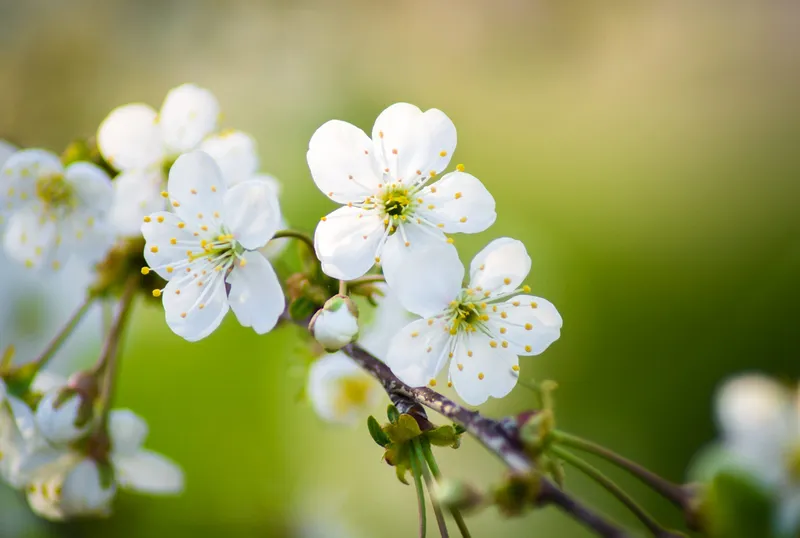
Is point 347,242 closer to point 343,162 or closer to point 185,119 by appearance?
point 343,162

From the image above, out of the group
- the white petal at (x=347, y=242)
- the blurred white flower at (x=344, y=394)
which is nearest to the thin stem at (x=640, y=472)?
the white petal at (x=347, y=242)

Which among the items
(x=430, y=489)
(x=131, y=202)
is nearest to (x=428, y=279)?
(x=430, y=489)

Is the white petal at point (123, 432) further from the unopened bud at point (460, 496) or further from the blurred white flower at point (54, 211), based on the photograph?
the unopened bud at point (460, 496)

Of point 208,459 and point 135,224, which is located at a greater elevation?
point 135,224

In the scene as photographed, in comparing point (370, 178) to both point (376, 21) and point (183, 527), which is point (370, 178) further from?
point (376, 21)

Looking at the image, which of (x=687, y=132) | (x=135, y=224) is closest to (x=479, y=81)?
(x=687, y=132)
